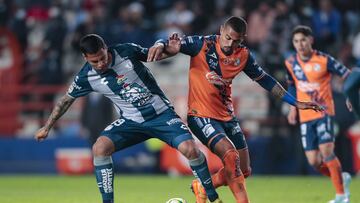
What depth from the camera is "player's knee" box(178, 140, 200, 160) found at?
1037 centimetres

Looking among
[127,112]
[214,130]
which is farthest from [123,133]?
[214,130]

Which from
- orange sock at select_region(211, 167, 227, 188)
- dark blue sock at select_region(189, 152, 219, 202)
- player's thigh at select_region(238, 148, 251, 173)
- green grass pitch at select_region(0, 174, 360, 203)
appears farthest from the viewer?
green grass pitch at select_region(0, 174, 360, 203)

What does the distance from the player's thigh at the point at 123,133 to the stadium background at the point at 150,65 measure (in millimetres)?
8664

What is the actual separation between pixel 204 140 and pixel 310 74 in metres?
3.10

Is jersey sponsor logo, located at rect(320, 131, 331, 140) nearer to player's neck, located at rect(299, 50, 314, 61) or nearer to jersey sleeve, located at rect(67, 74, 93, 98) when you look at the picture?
player's neck, located at rect(299, 50, 314, 61)

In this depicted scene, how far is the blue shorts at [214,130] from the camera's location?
423 inches

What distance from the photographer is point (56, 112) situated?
1077 cm

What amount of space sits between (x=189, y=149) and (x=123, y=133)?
83 centimetres

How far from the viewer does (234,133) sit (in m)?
11.2

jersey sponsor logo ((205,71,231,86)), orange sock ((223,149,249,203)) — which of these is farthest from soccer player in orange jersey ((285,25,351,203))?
orange sock ((223,149,249,203))

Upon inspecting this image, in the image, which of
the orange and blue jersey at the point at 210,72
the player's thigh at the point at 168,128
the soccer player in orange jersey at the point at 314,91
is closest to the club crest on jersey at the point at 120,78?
the player's thigh at the point at 168,128

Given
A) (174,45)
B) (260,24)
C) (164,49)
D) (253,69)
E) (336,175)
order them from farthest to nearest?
1. (260,24)
2. (336,175)
3. (253,69)
4. (174,45)
5. (164,49)

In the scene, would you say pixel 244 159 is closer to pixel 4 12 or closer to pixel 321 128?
pixel 321 128

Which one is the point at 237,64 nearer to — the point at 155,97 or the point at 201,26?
the point at 155,97
